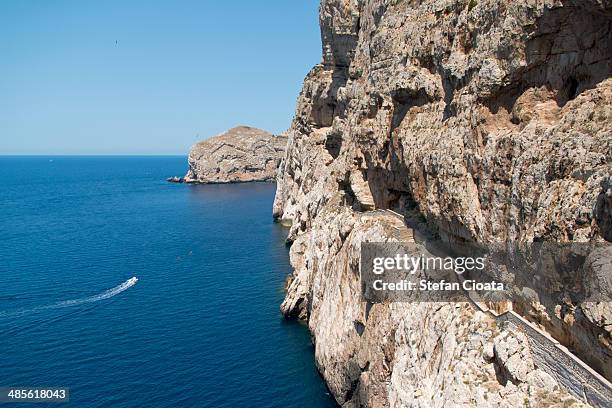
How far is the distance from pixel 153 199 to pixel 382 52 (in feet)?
449

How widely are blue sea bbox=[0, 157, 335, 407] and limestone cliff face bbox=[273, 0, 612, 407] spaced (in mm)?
7447

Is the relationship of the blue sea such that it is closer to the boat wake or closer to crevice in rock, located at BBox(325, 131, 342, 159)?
the boat wake

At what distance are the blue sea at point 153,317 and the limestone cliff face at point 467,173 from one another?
7447 millimetres

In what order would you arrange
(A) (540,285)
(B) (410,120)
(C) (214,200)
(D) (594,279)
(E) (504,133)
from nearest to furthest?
(D) (594,279) < (A) (540,285) < (E) (504,133) < (B) (410,120) < (C) (214,200)

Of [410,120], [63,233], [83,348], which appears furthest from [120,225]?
[410,120]

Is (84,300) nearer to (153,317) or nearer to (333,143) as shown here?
(153,317)

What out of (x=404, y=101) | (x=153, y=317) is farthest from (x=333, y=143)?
(x=153, y=317)

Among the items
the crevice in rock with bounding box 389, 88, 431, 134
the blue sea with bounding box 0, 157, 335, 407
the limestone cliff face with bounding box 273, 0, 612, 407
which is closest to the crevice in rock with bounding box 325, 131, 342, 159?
the limestone cliff face with bounding box 273, 0, 612, 407

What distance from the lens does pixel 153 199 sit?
6590 inches

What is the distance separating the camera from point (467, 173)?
30578 millimetres

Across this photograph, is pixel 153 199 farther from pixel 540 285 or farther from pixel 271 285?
pixel 540 285

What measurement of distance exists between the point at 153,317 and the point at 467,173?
4661 centimetres

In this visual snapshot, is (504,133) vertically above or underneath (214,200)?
above

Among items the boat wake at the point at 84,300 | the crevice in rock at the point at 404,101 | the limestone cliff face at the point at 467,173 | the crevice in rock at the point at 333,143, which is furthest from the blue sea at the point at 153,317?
the crevice in rock at the point at 404,101
